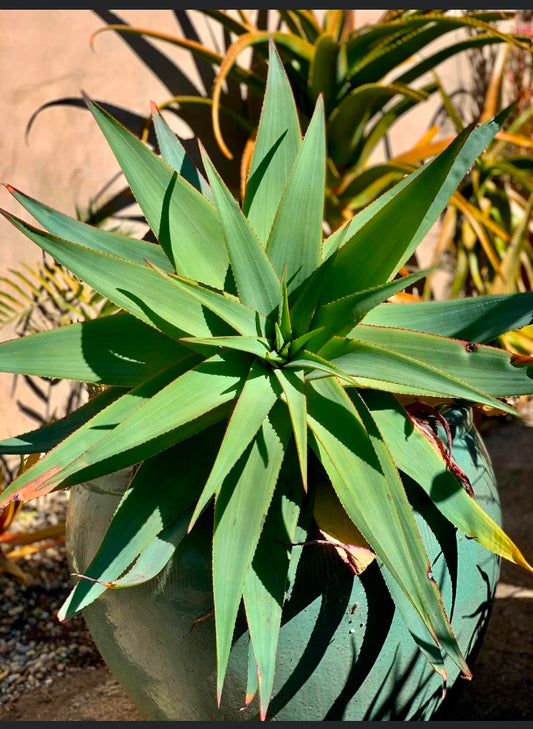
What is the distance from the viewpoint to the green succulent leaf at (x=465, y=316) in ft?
3.89

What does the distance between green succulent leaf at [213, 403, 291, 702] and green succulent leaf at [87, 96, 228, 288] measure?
0.85 ft

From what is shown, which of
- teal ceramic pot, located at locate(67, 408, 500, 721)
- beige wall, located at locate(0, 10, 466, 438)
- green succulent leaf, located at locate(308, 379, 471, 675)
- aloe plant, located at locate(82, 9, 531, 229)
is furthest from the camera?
aloe plant, located at locate(82, 9, 531, 229)

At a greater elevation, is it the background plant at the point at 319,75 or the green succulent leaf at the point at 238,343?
the background plant at the point at 319,75

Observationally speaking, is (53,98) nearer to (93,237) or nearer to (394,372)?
(93,237)

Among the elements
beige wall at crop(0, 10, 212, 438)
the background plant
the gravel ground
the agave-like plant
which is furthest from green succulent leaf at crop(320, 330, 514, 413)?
beige wall at crop(0, 10, 212, 438)

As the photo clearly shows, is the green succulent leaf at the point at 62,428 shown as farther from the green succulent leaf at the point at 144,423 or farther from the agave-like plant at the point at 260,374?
the green succulent leaf at the point at 144,423

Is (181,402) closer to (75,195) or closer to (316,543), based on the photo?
(316,543)

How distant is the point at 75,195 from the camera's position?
2496 millimetres

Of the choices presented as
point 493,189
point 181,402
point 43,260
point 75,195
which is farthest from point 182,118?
point 181,402

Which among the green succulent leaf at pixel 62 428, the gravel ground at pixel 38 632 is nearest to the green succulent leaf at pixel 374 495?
the green succulent leaf at pixel 62 428

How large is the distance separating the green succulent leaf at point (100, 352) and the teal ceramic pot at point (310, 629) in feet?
0.62

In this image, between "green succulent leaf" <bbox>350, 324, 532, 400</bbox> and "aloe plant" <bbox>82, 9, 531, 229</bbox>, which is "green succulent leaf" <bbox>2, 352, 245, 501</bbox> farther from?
"aloe plant" <bbox>82, 9, 531, 229</bbox>

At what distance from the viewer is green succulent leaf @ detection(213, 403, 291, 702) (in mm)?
1051

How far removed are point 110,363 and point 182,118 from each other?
5.81 ft
